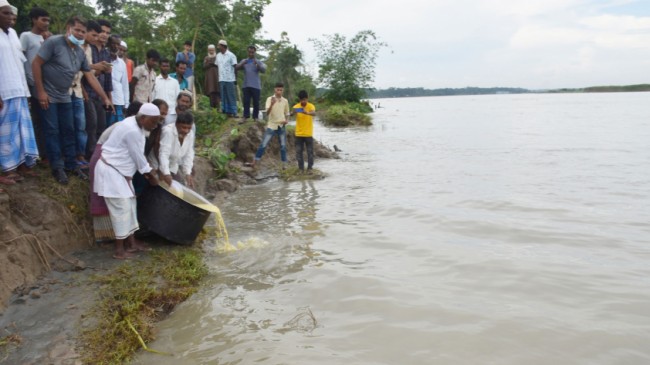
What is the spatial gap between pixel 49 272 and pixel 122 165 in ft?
4.18

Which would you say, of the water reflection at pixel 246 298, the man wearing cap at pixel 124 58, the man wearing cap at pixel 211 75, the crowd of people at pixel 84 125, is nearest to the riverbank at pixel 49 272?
the crowd of people at pixel 84 125

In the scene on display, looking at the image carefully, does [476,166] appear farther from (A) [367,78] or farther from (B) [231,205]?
(A) [367,78]

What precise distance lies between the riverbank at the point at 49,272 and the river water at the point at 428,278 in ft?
2.20

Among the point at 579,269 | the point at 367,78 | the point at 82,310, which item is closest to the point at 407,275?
the point at 579,269

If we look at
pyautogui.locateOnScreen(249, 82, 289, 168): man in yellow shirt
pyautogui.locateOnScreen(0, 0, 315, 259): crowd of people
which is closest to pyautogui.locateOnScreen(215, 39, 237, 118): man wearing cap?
pyautogui.locateOnScreen(249, 82, 289, 168): man in yellow shirt

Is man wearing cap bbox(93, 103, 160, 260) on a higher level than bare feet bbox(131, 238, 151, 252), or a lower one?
higher

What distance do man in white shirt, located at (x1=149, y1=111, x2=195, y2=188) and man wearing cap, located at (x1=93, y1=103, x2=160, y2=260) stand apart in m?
0.42

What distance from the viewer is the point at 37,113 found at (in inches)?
220

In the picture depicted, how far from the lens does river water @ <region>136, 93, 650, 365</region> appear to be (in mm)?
3646

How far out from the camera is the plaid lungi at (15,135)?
477 centimetres

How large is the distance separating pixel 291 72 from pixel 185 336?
3044 centimetres

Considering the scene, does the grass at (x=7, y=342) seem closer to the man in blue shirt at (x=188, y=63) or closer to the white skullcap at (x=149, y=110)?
the white skullcap at (x=149, y=110)

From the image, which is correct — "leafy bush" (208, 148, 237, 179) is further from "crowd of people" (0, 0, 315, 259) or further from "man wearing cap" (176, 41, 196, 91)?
"crowd of people" (0, 0, 315, 259)

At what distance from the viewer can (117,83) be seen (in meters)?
6.65
